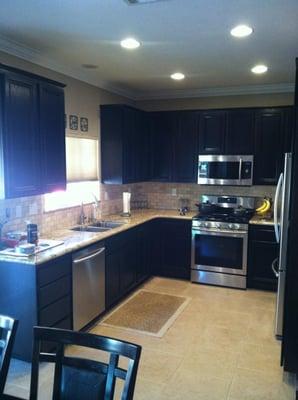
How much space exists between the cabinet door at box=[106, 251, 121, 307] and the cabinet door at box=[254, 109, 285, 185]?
2298 millimetres

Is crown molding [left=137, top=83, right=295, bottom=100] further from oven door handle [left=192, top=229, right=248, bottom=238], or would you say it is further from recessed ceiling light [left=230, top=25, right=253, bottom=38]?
recessed ceiling light [left=230, top=25, right=253, bottom=38]

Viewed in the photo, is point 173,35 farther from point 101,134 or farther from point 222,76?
point 101,134

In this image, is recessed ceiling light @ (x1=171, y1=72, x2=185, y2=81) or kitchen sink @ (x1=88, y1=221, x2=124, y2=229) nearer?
recessed ceiling light @ (x1=171, y1=72, x2=185, y2=81)

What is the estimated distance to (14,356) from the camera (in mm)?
3014

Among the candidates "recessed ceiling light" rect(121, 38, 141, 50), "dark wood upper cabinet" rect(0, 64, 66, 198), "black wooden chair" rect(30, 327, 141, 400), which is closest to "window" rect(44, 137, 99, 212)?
"dark wood upper cabinet" rect(0, 64, 66, 198)

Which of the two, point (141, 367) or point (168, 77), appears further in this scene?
point (168, 77)

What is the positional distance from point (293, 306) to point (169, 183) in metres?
3.29

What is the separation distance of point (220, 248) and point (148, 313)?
4.72ft

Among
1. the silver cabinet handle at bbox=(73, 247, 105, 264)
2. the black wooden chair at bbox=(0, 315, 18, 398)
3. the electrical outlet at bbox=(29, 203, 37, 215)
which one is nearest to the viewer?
the black wooden chair at bbox=(0, 315, 18, 398)

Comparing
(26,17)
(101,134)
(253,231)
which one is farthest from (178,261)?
(26,17)

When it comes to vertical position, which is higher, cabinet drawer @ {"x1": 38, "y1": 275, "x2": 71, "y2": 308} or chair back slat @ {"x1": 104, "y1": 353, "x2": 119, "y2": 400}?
chair back slat @ {"x1": 104, "y1": 353, "x2": 119, "y2": 400}

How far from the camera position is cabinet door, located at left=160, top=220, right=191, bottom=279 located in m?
5.05

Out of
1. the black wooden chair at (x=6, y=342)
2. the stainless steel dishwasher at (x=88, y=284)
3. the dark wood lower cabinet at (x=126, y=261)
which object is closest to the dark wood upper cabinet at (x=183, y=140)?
the dark wood lower cabinet at (x=126, y=261)

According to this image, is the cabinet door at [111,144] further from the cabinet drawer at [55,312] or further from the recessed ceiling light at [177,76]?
the cabinet drawer at [55,312]
